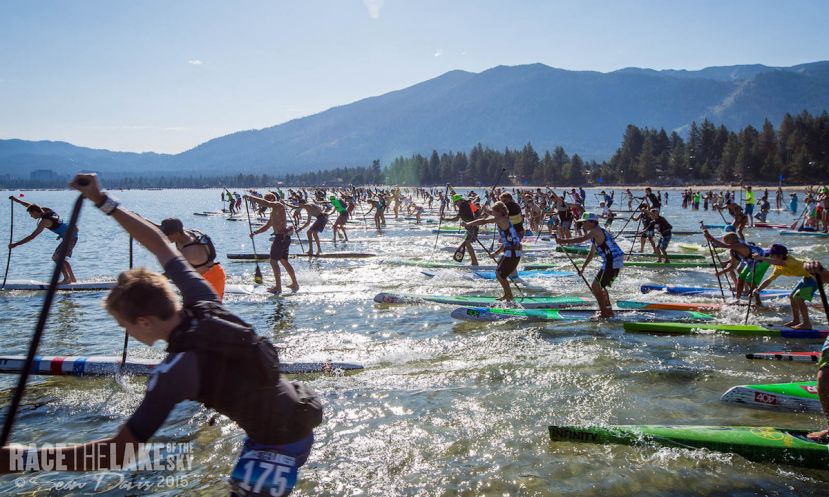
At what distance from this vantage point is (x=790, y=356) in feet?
29.4

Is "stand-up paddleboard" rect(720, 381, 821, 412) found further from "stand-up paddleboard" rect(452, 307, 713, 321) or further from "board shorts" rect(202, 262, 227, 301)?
"board shorts" rect(202, 262, 227, 301)

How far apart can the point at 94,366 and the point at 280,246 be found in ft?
21.6

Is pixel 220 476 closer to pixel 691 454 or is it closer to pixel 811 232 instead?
pixel 691 454

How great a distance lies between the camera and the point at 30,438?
21.6ft

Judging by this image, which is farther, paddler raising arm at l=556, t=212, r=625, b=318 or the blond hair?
paddler raising arm at l=556, t=212, r=625, b=318

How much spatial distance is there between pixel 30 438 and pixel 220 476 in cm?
267

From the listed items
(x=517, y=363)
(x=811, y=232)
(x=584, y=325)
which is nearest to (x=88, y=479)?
(x=517, y=363)

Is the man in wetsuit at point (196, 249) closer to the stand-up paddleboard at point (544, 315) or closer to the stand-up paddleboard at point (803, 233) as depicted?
the stand-up paddleboard at point (544, 315)

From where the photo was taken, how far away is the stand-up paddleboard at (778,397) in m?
7.09

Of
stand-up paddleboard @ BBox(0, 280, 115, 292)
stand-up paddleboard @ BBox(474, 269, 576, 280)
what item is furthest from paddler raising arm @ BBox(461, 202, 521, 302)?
stand-up paddleboard @ BBox(0, 280, 115, 292)

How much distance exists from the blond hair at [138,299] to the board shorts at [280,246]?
1211 cm

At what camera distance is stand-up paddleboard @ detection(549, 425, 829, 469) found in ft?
Result: 18.5

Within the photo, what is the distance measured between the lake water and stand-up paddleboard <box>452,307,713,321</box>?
1.11 ft

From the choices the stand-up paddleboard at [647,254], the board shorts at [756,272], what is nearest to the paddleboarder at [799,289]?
the board shorts at [756,272]
